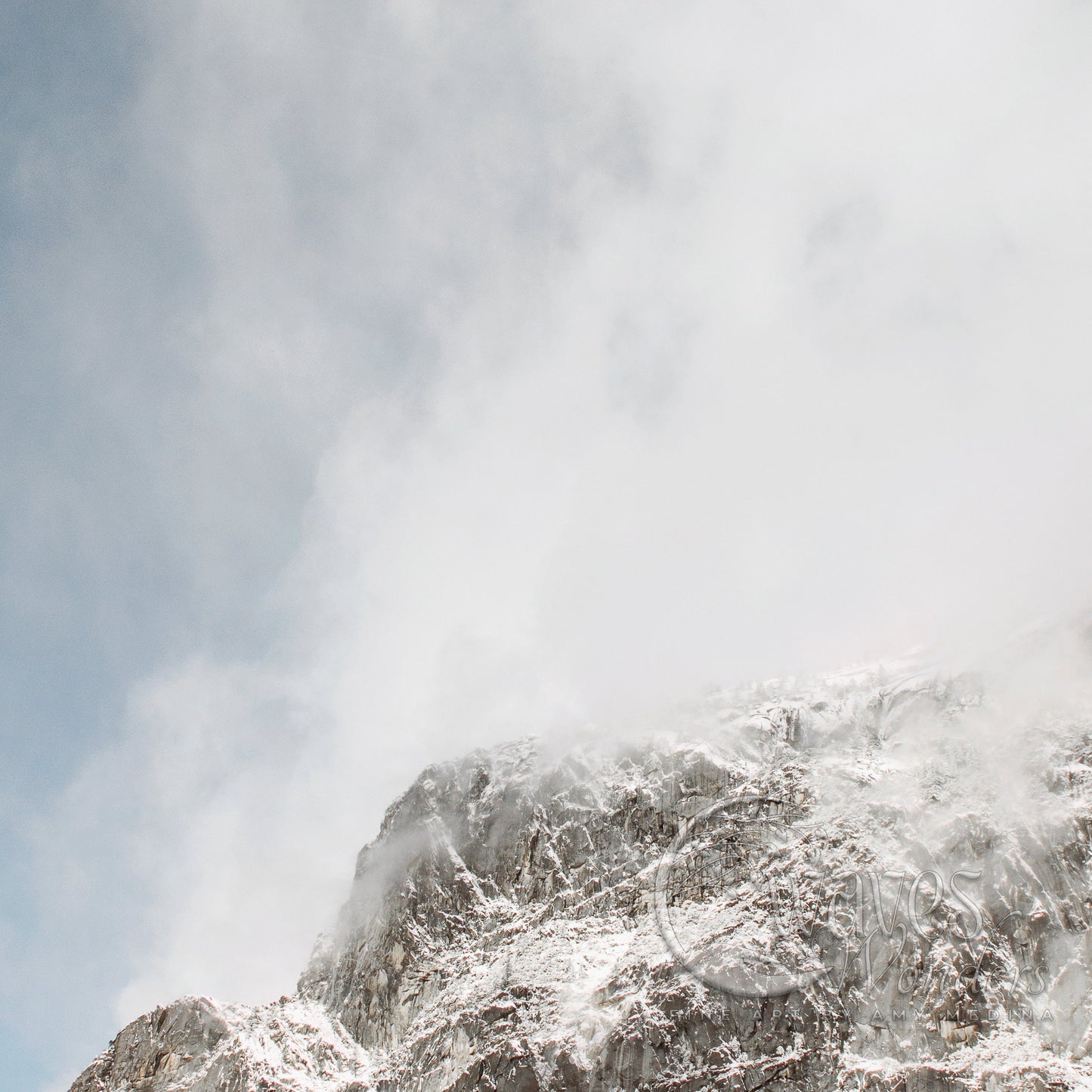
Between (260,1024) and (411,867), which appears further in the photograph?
(411,867)

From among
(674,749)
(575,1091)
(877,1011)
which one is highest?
(674,749)

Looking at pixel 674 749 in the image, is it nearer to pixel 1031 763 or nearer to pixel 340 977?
pixel 1031 763

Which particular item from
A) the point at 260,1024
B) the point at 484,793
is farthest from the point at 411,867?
the point at 260,1024

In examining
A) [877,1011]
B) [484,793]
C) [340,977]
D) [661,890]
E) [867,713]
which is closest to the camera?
[877,1011]

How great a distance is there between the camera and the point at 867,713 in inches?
6191

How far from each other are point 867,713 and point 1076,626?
118 feet

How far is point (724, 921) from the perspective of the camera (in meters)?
131

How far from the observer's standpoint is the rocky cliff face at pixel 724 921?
→ 110438 mm

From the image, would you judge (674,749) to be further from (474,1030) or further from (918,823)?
(474,1030)

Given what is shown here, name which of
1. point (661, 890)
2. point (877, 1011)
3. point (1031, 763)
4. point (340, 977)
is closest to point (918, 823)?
point (1031, 763)

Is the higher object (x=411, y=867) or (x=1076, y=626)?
(x=411, y=867)

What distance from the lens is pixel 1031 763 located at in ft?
424

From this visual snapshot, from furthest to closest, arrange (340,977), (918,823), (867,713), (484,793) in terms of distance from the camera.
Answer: (484,793), (340,977), (867,713), (918,823)

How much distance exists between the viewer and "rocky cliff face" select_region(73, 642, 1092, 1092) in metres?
110
